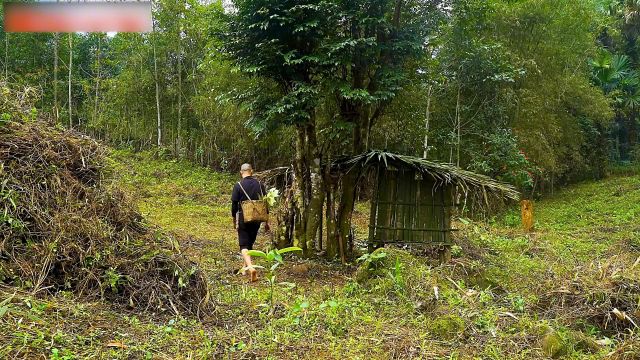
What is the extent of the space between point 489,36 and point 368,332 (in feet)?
40.3

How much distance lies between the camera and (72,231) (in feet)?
12.5

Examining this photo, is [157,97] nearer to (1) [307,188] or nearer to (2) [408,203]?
(1) [307,188]

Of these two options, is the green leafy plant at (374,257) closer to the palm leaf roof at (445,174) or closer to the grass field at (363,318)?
the grass field at (363,318)

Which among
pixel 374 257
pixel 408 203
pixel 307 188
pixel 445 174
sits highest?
pixel 445 174

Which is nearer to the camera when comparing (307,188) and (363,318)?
(363,318)

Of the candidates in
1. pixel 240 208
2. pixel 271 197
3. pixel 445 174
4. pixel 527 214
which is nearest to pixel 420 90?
pixel 527 214

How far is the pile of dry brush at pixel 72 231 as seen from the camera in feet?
11.9

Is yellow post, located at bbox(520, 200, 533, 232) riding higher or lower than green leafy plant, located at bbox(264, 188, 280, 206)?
lower

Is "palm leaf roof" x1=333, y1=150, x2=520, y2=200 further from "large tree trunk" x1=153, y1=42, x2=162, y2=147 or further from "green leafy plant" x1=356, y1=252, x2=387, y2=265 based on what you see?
"large tree trunk" x1=153, y1=42, x2=162, y2=147

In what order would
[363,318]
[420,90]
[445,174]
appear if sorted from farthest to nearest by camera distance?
[420,90] < [445,174] < [363,318]

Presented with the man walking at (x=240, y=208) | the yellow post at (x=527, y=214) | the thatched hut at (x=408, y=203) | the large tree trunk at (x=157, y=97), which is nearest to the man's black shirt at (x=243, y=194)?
the man walking at (x=240, y=208)

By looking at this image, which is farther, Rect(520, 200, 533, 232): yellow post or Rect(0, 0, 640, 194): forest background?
Rect(520, 200, 533, 232): yellow post

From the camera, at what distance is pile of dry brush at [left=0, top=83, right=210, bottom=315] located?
3.63 m
